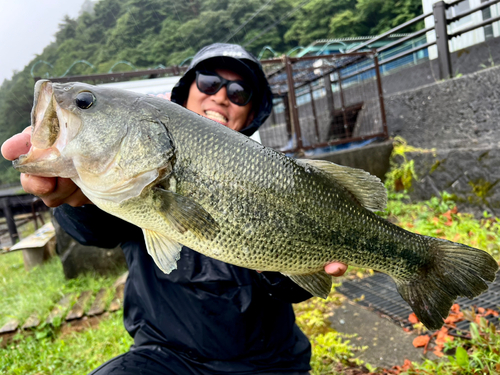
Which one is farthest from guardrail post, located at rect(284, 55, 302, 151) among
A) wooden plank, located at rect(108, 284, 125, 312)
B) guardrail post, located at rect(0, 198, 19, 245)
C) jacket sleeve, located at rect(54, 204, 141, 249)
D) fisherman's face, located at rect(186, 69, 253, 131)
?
guardrail post, located at rect(0, 198, 19, 245)

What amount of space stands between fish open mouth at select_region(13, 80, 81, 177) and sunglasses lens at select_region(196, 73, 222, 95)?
4.73ft

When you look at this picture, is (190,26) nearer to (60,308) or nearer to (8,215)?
(8,215)

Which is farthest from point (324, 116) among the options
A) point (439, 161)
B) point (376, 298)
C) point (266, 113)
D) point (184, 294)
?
point (184, 294)

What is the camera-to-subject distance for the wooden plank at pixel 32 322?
4449 mm

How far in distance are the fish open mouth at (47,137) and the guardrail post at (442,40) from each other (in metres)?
6.90

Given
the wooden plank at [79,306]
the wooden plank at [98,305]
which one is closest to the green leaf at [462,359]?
the wooden plank at [98,305]

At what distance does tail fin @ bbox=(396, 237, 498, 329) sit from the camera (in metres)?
1.79

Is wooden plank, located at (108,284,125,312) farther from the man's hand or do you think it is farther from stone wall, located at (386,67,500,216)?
stone wall, located at (386,67,500,216)

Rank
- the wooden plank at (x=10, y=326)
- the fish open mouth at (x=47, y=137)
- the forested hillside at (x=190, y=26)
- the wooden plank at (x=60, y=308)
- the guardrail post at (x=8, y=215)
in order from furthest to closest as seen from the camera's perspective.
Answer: the forested hillside at (x=190, y=26), the guardrail post at (x=8, y=215), the wooden plank at (x=60, y=308), the wooden plank at (x=10, y=326), the fish open mouth at (x=47, y=137)

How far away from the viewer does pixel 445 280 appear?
1.86m

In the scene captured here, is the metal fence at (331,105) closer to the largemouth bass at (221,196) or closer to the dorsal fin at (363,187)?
the dorsal fin at (363,187)

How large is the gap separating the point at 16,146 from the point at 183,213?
0.80 metres

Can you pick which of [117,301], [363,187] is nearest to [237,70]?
[363,187]

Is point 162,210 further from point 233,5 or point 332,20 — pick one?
point 332,20
